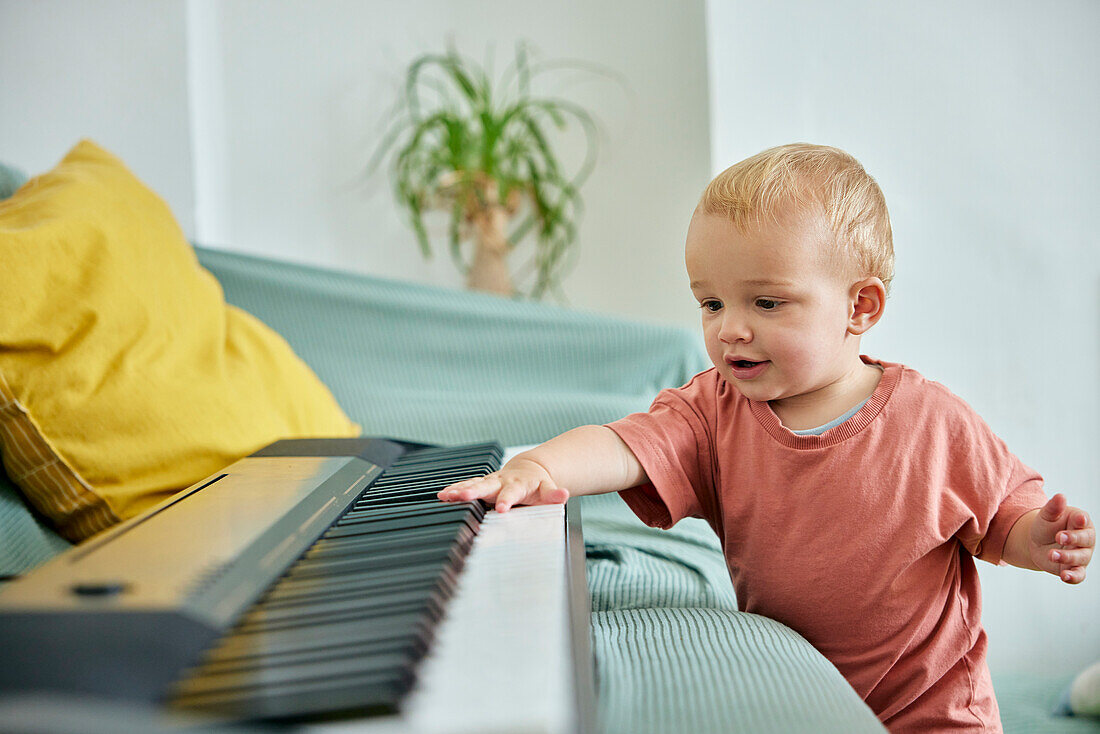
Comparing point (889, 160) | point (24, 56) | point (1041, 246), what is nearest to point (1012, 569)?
point (1041, 246)

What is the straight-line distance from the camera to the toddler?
797mm

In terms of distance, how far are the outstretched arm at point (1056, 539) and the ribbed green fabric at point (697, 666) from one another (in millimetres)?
216

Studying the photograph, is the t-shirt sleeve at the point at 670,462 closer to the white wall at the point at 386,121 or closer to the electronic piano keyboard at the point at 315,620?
the electronic piano keyboard at the point at 315,620

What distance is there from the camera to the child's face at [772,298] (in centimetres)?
79

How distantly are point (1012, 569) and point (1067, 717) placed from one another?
42 cm

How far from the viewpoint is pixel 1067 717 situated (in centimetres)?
141

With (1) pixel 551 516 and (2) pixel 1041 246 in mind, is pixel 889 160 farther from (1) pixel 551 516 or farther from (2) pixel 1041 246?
(1) pixel 551 516

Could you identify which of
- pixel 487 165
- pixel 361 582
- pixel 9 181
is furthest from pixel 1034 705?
pixel 9 181

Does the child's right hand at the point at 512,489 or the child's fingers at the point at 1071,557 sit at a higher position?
the child's right hand at the point at 512,489

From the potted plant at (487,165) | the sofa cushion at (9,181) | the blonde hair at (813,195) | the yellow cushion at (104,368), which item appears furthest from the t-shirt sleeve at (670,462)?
the potted plant at (487,165)

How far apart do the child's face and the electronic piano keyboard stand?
0.25 meters

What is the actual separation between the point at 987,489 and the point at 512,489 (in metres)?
0.44

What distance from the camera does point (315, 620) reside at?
476mm

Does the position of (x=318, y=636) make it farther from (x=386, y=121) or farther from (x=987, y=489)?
(x=386, y=121)
